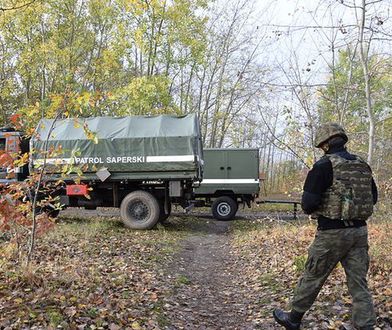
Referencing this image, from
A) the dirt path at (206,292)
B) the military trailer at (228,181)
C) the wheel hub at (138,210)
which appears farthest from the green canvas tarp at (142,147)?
the military trailer at (228,181)

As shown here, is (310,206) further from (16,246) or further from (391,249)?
(16,246)

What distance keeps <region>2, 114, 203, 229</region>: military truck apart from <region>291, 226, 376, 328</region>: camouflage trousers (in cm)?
728

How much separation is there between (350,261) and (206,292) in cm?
272

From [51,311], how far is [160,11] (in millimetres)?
17224

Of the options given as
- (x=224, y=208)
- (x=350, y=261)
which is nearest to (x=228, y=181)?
(x=224, y=208)

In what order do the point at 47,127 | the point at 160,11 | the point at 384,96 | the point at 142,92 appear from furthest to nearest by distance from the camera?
the point at 160,11 → the point at 142,92 → the point at 47,127 → the point at 384,96

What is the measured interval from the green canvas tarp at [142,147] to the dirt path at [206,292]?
225cm

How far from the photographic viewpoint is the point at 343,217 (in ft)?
13.2

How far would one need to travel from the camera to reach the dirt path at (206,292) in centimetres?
501

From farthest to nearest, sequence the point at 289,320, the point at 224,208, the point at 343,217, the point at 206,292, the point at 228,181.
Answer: the point at 224,208 → the point at 228,181 → the point at 206,292 → the point at 289,320 → the point at 343,217

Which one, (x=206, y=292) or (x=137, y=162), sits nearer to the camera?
(x=206, y=292)

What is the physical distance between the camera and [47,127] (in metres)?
12.4

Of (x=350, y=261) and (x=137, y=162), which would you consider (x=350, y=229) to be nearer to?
(x=350, y=261)

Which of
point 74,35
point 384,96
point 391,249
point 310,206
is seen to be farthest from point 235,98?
point 310,206
